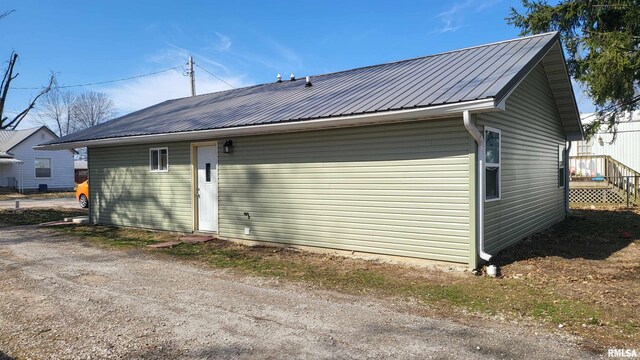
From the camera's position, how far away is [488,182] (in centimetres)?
735

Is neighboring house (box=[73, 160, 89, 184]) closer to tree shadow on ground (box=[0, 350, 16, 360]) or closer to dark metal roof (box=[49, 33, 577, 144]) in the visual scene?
dark metal roof (box=[49, 33, 577, 144])

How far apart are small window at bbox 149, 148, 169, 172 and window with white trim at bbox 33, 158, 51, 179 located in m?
28.3

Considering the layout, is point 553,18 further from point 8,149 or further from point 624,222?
point 8,149

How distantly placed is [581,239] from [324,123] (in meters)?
6.52

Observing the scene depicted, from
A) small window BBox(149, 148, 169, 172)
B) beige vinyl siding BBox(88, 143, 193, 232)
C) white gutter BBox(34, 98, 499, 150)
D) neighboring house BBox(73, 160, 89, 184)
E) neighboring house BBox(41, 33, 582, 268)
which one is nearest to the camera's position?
white gutter BBox(34, 98, 499, 150)

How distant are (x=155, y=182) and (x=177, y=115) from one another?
2173 millimetres

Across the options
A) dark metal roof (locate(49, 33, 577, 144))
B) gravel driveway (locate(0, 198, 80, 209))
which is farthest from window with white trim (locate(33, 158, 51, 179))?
dark metal roof (locate(49, 33, 577, 144))

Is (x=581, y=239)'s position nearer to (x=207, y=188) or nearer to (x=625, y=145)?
(x=207, y=188)

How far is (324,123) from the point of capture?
7.69 m

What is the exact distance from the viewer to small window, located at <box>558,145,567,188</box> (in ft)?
40.9

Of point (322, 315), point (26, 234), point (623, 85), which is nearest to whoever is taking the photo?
point (322, 315)

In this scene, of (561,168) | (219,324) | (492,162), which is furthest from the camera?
(561,168)

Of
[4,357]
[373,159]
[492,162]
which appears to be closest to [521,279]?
[492,162]

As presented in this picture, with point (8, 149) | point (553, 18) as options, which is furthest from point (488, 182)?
point (8, 149)
